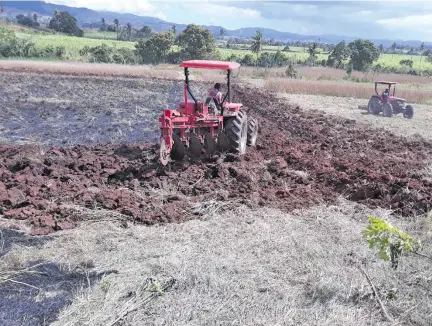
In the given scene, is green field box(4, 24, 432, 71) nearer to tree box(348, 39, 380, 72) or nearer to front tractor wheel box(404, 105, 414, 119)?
tree box(348, 39, 380, 72)

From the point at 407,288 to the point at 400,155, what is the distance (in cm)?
640

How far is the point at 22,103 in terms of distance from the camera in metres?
15.5

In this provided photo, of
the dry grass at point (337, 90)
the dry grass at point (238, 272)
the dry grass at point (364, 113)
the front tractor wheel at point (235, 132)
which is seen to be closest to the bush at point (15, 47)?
the dry grass at point (337, 90)

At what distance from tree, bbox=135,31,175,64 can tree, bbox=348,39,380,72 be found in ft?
65.6

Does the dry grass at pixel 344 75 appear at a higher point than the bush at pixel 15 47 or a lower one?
lower

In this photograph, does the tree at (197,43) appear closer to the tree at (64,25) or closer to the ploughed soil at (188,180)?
the ploughed soil at (188,180)

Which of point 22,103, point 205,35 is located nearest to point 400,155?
point 22,103

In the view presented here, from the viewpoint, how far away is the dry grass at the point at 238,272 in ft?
13.5

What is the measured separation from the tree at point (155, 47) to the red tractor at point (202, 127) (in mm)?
40761

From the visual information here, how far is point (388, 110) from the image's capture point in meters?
16.8

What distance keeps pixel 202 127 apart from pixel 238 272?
4.76 m

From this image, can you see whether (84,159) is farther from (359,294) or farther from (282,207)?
(359,294)

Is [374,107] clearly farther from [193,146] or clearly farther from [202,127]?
[193,146]

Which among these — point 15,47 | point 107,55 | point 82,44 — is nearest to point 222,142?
point 107,55
